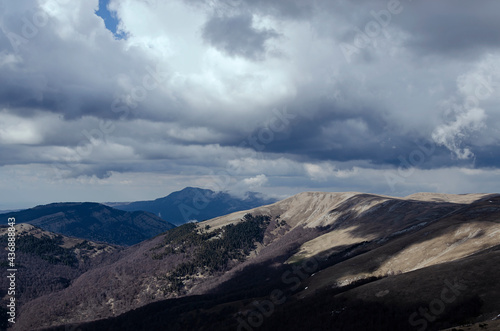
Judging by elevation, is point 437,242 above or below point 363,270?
above

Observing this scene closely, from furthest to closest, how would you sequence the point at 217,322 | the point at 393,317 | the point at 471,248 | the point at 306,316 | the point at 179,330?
the point at 179,330 < the point at 217,322 < the point at 471,248 < the point at 306,316 < the point at 393,317

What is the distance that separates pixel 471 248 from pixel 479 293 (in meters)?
63.2

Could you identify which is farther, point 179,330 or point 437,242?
point 179,330

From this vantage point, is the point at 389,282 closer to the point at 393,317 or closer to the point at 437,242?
the point at 393,317

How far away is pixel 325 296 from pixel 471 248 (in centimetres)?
7113

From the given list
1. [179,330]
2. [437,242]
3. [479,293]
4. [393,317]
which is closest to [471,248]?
[437,242]

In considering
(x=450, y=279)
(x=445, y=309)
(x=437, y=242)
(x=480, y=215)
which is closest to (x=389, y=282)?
(x=450, y=279)

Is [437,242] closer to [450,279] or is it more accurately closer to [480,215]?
[480,215]

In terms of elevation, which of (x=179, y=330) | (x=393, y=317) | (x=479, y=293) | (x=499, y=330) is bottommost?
(x=179, y=330)

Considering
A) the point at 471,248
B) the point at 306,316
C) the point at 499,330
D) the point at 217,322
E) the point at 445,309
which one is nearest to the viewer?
the point at 499,330

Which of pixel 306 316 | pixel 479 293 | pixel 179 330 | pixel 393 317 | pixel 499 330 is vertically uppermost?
pixel 499 330

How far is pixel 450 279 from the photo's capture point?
106 m

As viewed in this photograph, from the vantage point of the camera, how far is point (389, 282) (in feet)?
408

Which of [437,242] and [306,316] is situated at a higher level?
[437,242]
